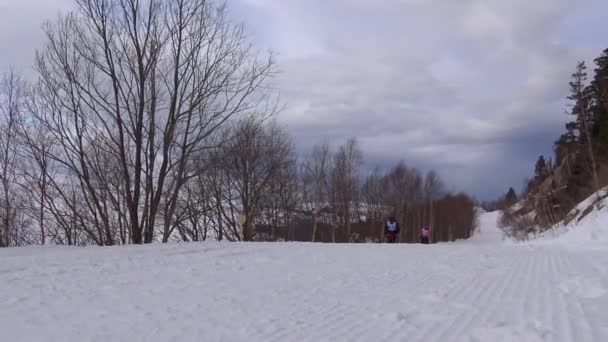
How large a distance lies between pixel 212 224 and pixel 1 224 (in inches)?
620

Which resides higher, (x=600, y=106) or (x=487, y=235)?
(x=600, y=106)

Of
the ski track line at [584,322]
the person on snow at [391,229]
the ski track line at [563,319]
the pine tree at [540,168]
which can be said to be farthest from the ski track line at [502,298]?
the pine tree at [540,168]

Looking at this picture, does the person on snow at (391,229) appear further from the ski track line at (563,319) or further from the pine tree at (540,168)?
the pine tree at (540,168)

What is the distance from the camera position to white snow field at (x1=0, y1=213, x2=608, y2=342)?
4977mm

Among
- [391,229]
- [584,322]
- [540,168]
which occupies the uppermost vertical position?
[540,168]

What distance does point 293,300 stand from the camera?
6715 mm

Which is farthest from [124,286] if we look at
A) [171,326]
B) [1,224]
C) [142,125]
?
[1,224]

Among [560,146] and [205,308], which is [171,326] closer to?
[205,308]

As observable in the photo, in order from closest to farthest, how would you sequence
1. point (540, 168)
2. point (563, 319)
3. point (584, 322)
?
point (584, 322)
point (563, 319)
point (540, 168)

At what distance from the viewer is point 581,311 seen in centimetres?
589

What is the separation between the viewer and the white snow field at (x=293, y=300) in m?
4.98

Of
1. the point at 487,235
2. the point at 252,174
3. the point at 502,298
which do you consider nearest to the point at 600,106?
the point at 252,174

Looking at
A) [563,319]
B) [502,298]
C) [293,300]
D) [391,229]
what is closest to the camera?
[563,319]

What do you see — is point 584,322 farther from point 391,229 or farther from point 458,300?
point 391,229
